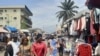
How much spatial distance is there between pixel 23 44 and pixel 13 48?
0.60 meters

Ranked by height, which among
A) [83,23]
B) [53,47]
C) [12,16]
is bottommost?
[53,47]

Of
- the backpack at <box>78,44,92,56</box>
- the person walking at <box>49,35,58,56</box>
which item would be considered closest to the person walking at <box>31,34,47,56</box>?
the backpack at <box>78,44,92,56</box>

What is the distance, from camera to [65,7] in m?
87.8

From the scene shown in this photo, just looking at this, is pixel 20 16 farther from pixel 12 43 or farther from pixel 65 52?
pixel 12 43

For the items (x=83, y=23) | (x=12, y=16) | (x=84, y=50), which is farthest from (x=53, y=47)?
(x=12, y=16)

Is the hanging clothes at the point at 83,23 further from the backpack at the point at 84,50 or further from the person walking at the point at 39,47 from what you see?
the person walking at the point at 39,47

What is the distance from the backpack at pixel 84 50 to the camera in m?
12.1

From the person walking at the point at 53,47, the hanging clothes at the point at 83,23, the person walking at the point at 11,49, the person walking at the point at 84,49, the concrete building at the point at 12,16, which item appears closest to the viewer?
the person walking at the point at 84,49

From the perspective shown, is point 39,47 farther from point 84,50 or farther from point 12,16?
point 12,16

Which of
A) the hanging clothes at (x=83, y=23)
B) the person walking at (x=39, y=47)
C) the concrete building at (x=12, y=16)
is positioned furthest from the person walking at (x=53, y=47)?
the concrete building at (x=12, y=16)

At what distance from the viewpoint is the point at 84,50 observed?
480 inches

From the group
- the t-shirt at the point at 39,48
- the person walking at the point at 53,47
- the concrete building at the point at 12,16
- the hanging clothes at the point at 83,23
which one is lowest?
the person walking at the point at 53,47

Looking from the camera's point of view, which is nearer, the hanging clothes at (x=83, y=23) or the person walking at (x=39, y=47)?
the hanging clothes at (x=83, y=23)

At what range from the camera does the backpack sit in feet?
39.8
